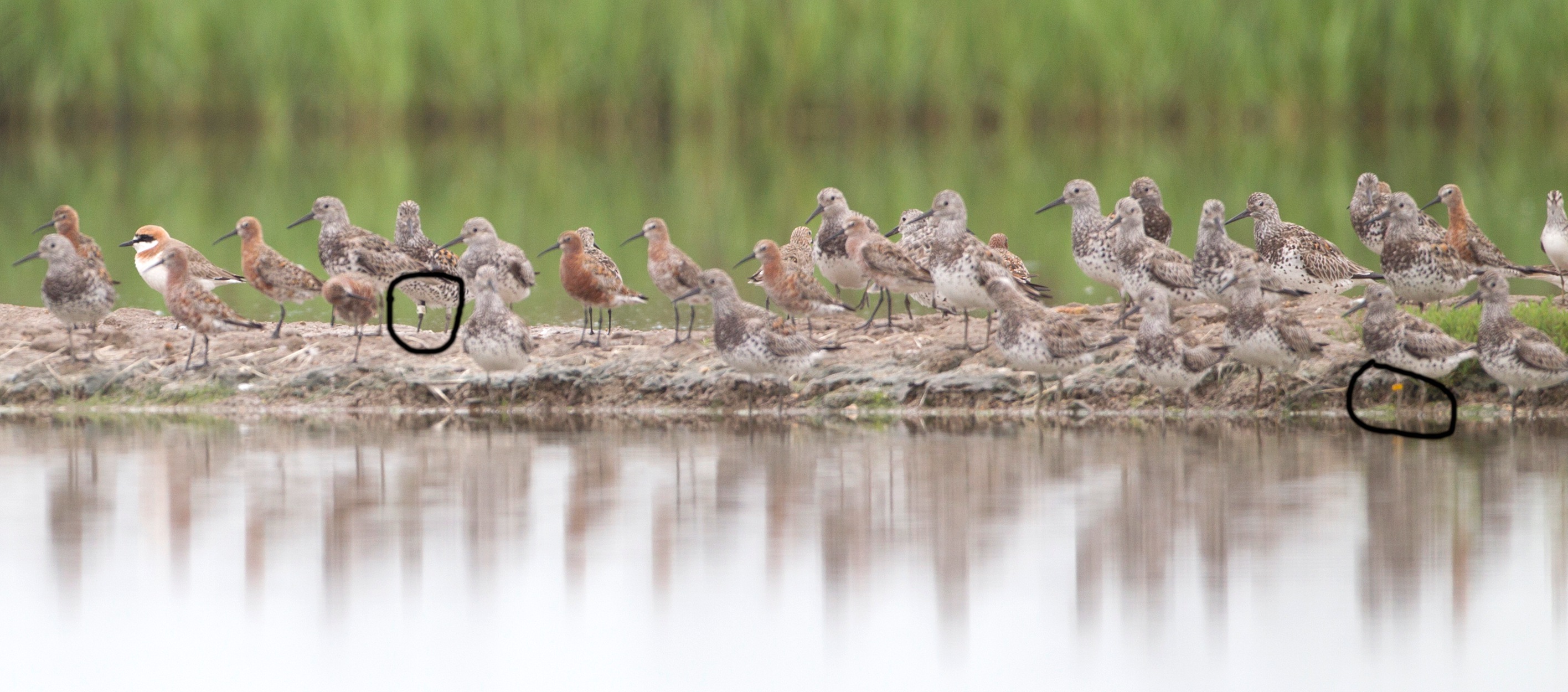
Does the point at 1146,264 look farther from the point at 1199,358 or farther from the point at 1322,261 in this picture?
the point at 1199,358

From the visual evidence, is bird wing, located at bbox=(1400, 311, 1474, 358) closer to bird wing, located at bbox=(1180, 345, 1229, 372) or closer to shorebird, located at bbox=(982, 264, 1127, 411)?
bird wing, located at bbox=(1180, 345, 1229, 372)

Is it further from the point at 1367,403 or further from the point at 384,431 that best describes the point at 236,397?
the point at 1367,403

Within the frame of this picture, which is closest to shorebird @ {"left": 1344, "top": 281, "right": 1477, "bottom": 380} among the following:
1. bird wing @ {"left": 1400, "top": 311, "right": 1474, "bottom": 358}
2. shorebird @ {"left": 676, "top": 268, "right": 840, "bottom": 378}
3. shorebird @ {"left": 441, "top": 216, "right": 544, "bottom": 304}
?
bird wing @ {"left": 1400, "top": 311, "right": 1474, "bottom": 358}

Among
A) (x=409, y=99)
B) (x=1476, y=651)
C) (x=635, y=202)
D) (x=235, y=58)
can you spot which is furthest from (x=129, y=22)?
(x=1476, y=651)

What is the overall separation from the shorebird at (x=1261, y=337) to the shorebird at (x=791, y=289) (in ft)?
9.55

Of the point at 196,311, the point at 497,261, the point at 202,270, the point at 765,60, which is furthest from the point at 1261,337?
the point at 765,60

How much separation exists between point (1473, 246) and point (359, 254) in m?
7.93

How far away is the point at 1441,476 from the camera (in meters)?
9.63

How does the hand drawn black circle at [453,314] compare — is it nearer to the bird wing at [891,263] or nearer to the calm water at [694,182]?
the calm water at [694,182]

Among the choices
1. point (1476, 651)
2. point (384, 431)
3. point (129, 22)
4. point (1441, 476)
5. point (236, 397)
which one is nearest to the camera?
point (1476, 651)

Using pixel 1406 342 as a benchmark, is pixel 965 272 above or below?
above

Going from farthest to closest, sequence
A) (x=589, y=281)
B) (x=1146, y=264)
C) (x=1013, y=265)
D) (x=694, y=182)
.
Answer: (x=694, y=182)
(x=1013, y=265)
(x=589, y=281)
(x=1146, y=264)

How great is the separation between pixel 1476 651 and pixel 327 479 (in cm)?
544

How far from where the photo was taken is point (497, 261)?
14281mm
